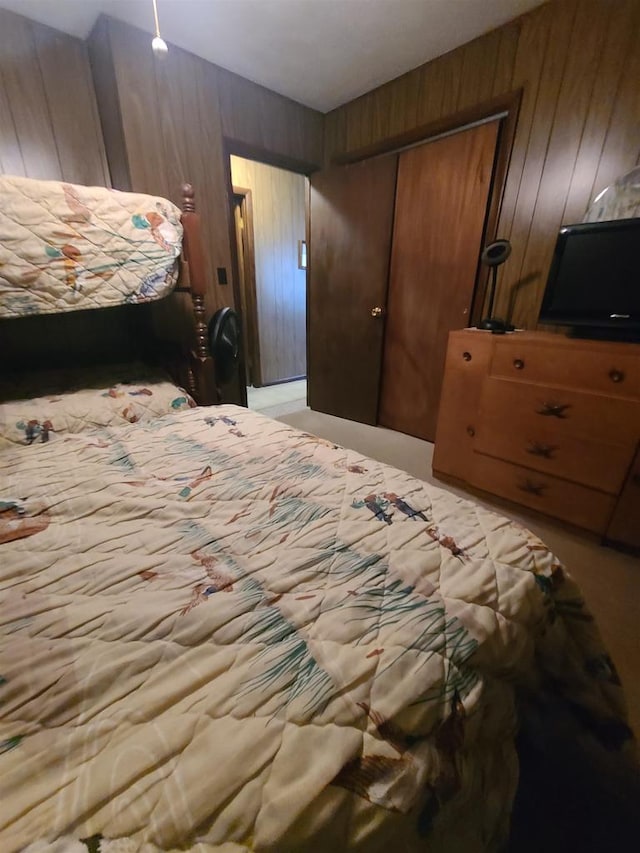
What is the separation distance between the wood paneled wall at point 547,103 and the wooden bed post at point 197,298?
1654 mm

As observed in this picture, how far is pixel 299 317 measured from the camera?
4414mm

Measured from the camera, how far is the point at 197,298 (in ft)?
6.20

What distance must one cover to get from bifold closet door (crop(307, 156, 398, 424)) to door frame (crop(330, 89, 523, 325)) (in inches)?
7.5

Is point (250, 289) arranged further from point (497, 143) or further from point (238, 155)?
point (497, 143)

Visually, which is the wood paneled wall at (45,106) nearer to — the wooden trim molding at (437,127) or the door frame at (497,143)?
the wooden trim molding at (437,127)

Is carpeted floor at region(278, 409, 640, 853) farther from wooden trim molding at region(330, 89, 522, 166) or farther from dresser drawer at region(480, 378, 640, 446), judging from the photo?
wooden trim molding at region(330, 89, 522, 166)

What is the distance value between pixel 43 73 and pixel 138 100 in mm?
491

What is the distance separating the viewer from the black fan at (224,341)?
2270 millimetres

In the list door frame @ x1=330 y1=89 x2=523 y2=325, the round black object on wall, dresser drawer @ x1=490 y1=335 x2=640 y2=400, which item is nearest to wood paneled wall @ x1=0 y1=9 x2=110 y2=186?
door frame @ x1=330 y1=89 x2=523 y2=325

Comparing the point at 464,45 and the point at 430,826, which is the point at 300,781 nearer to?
the point at 430,826

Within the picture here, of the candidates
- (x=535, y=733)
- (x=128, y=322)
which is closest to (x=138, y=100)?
(x=128, y=322)

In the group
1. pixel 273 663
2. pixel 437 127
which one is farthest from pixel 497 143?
pixel 273 663

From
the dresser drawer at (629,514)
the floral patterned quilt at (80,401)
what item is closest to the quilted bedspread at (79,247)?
the floral patterned quilt at (80,401)

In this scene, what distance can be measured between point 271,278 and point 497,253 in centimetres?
273
